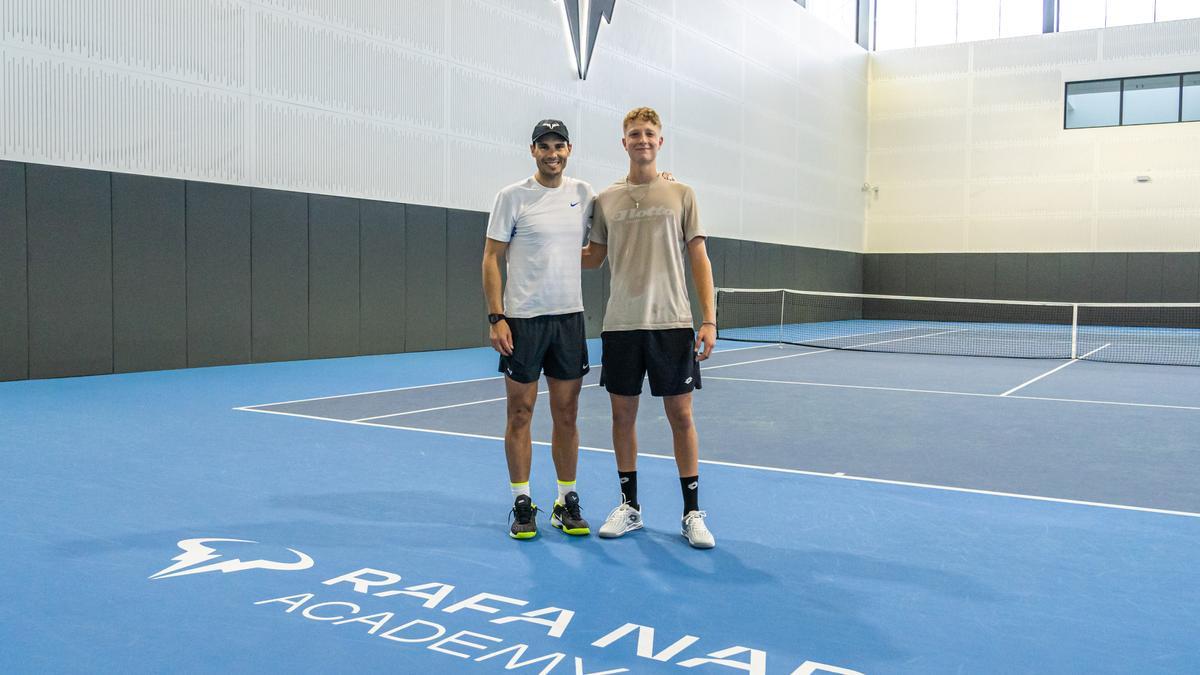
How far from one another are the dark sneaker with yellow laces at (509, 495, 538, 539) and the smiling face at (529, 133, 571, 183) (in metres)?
1.40

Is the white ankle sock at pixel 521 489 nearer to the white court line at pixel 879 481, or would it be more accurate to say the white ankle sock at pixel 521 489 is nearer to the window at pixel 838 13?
the white court line at pixel 879 481

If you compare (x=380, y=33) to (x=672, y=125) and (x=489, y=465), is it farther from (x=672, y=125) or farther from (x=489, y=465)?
(x=489, y=465)

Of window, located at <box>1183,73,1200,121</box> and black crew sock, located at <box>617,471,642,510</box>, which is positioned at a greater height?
window, located at <box>1183,73,1200,121</box>

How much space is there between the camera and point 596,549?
13.5 feet

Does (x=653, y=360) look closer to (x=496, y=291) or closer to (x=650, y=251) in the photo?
(x=650, y=251)

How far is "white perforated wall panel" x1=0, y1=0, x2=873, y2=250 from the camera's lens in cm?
1064

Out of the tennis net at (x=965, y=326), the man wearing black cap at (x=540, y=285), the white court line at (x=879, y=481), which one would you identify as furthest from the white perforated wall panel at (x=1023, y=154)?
the man wearing black cap at (x=540, y=285)

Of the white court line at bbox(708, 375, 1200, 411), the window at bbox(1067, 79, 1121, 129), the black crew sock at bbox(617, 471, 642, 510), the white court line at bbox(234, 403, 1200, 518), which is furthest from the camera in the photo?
the window at bbox(1067, 79, 1121, 129)

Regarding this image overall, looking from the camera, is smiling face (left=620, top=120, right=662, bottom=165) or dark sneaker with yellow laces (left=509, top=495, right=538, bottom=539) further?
dark sneaker with yellow laces (left=509, top=495, right=538, bottom=539)

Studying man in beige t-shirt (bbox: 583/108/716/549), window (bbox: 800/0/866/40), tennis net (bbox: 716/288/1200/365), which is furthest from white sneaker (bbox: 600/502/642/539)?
window (bbox: 800/0/866/40)

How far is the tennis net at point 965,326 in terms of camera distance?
16.9 m

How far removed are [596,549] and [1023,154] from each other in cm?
2813

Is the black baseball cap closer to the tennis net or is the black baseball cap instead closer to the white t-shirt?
the white t-shirt

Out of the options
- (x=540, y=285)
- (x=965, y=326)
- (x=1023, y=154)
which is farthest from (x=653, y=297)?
(x=1023, y=154)
